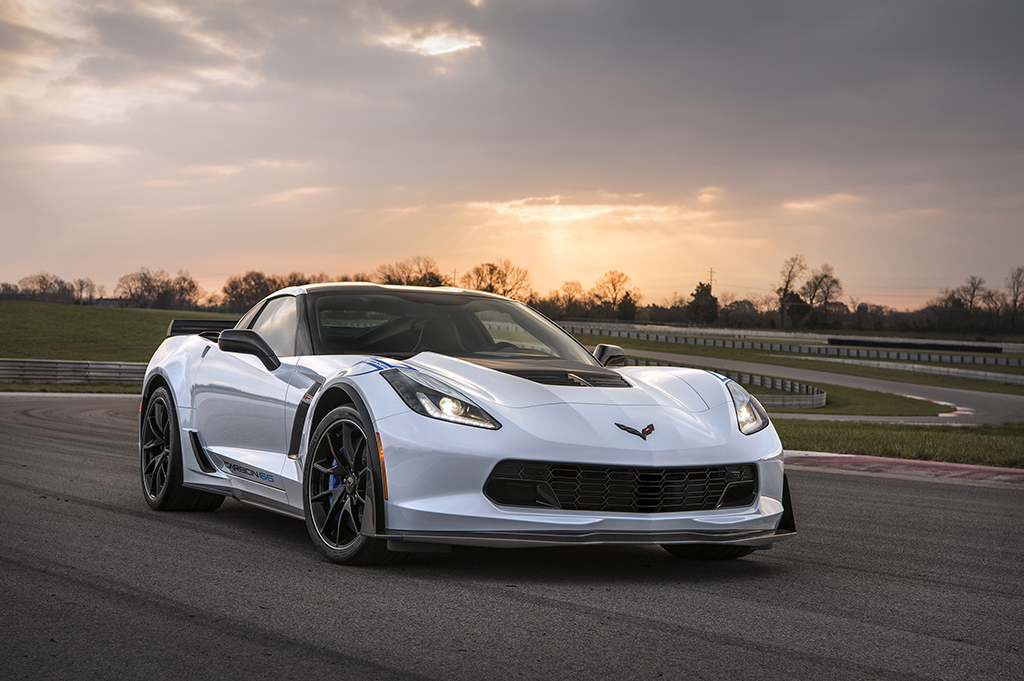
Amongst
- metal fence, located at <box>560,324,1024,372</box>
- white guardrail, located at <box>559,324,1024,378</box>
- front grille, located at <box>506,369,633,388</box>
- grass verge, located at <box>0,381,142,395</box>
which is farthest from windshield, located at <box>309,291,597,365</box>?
white guardrail, located at <box>559,324,1024,378</box>

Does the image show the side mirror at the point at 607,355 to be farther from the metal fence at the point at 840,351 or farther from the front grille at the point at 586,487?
the metal fence at the point at 840,351

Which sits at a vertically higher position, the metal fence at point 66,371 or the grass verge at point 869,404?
the metal fence at point 66,371

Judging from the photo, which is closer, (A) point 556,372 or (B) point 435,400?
(B) point 435,400

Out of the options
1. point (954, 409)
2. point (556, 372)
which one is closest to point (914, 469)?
point (556, 372)

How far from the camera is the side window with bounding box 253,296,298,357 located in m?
5.89

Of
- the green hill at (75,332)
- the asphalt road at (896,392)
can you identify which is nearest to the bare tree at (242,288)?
the green hill at (75,332)

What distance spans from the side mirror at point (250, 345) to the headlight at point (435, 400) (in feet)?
3.94

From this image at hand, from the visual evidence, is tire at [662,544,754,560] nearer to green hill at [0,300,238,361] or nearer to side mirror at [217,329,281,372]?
side mirror at [217,329,281,372]

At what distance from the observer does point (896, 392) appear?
4625cm

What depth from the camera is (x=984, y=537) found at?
6.13 meters

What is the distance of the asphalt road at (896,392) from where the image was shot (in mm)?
33094

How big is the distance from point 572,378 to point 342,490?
4.25 ft

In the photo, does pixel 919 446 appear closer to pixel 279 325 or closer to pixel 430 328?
pixel 430 328

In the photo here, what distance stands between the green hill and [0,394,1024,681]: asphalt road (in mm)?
47726
